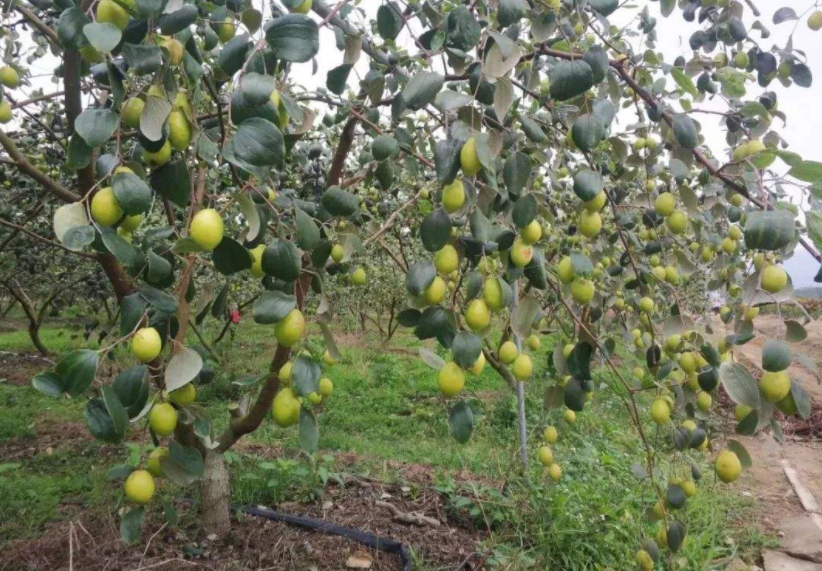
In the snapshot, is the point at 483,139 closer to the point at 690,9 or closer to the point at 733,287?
the point at 690,9

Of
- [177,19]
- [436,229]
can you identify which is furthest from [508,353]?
[177,19]

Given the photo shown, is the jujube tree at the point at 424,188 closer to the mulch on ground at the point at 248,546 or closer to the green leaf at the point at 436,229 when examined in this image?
the green leaf at the point at 436,229

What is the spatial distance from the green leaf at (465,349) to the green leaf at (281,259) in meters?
0.27

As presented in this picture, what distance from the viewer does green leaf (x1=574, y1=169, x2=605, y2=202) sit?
3.12 feet

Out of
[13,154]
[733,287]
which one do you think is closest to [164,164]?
[13,154]

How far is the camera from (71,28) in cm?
76

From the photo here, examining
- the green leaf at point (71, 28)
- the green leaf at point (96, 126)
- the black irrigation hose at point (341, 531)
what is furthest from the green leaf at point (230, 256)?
the black irrigation hose at point (341, 531)

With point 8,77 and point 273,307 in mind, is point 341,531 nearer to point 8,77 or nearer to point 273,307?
point 273,307

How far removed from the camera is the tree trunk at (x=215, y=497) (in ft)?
7.23

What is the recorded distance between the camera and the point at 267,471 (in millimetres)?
2842

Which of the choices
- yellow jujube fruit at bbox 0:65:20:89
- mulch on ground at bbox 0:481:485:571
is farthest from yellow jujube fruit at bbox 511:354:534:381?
yellow jujube fruit at bbox 0:65:20:89

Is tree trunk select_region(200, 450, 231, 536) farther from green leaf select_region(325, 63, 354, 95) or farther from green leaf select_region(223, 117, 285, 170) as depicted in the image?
green leaf select_region(223, 117, 285, 170)

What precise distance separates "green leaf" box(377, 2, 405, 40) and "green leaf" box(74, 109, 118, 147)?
1.81ft

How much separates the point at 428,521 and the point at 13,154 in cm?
204
